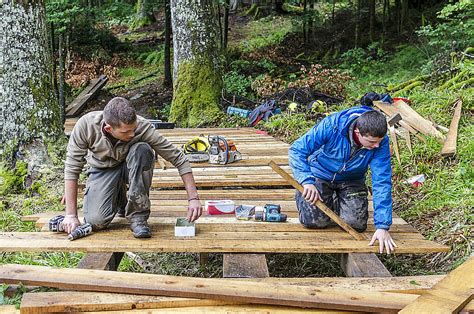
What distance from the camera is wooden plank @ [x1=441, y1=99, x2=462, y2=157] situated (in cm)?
451

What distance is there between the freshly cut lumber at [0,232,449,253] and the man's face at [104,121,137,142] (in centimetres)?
66

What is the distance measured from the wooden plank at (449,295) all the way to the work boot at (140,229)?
1.62 metres

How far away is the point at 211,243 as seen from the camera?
294 centimetres

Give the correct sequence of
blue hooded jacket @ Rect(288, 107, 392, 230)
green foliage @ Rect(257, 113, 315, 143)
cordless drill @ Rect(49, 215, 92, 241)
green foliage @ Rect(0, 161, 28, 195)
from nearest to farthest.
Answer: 1. cordless drill @ Rect(49, 215, 92, 241)
2. blue hooded jacket @ Rect(288, 107, 392, 230)
3. green foliage @ Rect(0, 161, 28, 195)
4. green foliage @ Rect(257, 113, 315, 143)

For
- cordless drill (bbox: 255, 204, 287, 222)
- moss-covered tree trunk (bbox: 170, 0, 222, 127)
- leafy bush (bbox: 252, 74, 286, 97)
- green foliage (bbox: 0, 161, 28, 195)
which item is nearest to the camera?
cordless drill (bbox: 255, 204, 287, 222)

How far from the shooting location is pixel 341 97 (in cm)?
916

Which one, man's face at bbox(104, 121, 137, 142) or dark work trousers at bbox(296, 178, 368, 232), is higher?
man's face at bbox(104, 121, 137, 142)

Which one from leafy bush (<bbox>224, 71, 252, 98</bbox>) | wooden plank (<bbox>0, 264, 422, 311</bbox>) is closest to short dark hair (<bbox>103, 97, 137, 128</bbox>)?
wooden plank (<bbox>0, 264, 422, 311</bbox>)

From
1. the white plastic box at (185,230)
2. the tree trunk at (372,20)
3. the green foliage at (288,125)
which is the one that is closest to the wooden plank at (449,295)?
the white plastic box at (185,230)

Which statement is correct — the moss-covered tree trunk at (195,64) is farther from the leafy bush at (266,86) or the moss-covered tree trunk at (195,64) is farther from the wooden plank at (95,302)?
the wooden plank at (95,302)

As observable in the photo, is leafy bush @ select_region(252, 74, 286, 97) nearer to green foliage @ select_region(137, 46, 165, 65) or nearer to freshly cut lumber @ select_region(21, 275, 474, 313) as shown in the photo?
green foliage @ select_region(137, 46, 165, 65)

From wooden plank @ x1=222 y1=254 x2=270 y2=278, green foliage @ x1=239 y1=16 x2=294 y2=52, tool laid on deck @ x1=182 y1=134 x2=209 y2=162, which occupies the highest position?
green foliage @ x1=239 y1=16 x2=294 y2=52

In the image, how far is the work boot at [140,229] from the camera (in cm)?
300

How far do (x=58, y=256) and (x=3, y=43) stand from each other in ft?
8.21
